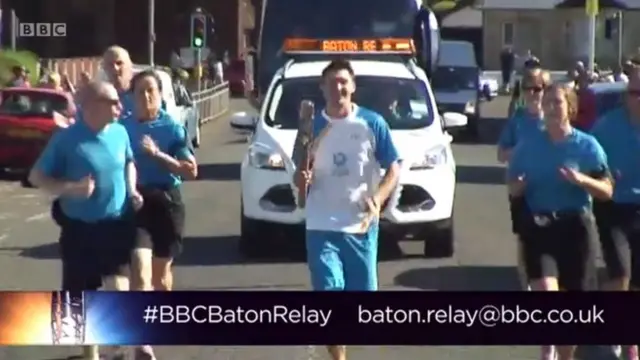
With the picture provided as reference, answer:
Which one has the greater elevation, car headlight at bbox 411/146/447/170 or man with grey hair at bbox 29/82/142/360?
man with grey hair at bbox 29/82/142/360

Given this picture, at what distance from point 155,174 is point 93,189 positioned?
0.92 m

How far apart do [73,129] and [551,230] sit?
219 cm

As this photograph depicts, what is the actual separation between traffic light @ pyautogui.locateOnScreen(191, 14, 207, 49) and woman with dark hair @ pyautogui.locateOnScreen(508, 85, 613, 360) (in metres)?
4.59

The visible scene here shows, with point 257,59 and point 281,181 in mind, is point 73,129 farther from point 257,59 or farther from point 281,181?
point 257,59

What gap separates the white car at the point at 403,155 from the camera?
426 inches

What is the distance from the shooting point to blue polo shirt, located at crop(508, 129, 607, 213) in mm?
7582

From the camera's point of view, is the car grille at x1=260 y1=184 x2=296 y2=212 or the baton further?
the car grille at x1=260 y1=184 x2=296 y2=212

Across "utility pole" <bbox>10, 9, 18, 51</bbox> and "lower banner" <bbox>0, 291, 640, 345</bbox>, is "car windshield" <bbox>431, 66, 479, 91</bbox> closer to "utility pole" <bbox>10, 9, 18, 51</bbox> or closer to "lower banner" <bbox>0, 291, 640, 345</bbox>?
"utility pole" <bbox>10, 9, 18, 51</bbox>

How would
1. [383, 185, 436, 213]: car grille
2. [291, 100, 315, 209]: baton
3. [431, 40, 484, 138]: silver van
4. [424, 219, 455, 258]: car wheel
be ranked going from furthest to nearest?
[431, 40, 484, 138]: silver van → [424, 219, 455, 258]: car wheel → [383, 185, 436, 213]: car grille → [291, 100, 315, 209]: baton

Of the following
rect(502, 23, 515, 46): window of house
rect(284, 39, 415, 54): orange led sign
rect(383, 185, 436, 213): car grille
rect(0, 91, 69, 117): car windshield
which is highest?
rect(502, 23, 515, 46): window of house

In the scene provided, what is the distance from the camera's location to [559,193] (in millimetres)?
7664

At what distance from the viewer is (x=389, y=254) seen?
447 inches

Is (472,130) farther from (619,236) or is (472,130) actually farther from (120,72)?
(120,72)

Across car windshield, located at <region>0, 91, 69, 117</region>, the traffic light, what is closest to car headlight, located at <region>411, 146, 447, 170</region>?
the traffic light
